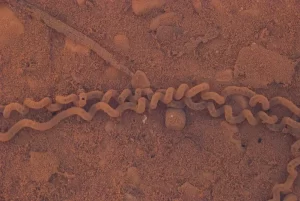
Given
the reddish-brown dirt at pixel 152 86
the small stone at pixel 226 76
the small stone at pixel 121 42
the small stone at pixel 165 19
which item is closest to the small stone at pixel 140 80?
the reddish-brown dirt at pixel 152 86

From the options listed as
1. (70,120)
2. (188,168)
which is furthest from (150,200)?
(70,120)

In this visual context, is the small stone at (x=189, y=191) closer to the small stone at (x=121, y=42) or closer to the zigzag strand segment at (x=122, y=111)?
the zigzag strand segment at (x=122, y=111)

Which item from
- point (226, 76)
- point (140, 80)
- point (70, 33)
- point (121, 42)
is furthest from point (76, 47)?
point (226, 76)

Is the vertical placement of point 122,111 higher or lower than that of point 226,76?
lower

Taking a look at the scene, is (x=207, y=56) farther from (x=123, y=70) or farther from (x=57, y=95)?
(x=57, y=95)

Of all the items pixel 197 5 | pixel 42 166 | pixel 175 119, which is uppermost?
pixel 197 5

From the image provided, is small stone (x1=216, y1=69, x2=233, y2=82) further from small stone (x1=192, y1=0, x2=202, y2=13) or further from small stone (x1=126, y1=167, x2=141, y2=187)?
small stone (x1=126, y1=167, x2=141, y2=187)

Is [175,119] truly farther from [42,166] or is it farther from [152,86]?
[42,166]
